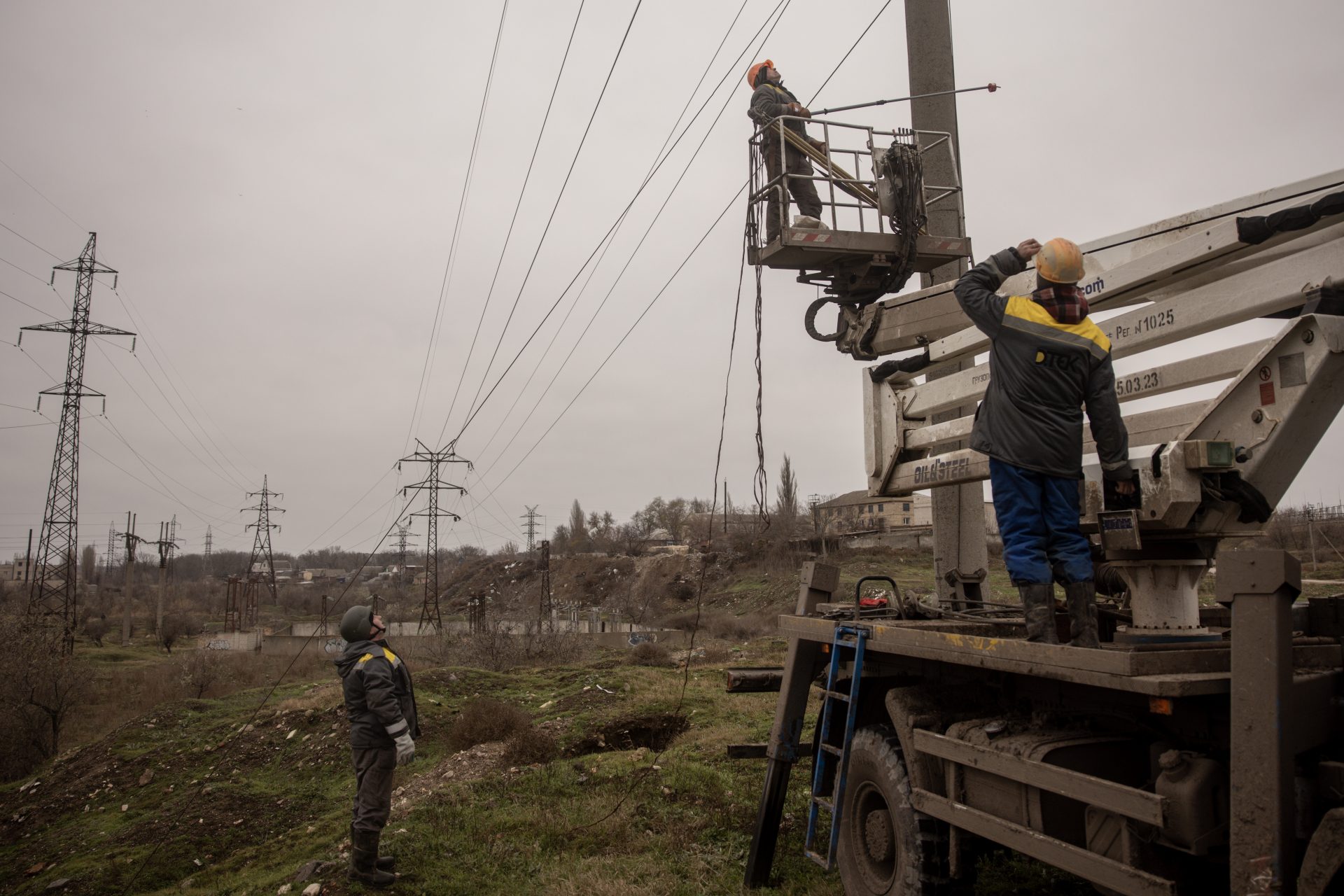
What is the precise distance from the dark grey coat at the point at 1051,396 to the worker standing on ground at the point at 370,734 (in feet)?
15.4

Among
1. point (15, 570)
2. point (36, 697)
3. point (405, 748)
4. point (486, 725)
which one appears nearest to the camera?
point (405, 748)

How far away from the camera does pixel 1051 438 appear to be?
4180mm

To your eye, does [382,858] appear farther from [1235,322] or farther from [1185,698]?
[1235,322]

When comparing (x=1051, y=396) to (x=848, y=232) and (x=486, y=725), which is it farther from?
(x=486, y=725)

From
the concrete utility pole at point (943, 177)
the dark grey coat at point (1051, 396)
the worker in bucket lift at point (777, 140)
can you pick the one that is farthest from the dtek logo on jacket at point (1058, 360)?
the worker in bucket lift at point (777, 140)

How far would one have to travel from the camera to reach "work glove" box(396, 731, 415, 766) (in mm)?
6652

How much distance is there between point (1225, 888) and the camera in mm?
3248

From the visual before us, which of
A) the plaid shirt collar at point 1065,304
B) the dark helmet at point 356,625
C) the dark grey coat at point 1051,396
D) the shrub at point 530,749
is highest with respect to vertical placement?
the plaid shirt collar at point 1065,304

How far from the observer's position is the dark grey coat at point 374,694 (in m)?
6.80

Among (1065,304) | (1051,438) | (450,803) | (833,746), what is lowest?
(450,803)

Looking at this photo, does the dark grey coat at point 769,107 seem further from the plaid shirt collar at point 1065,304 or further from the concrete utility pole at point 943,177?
the plaid shirt collar at point 1065,304

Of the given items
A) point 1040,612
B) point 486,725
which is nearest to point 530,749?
point 486,725

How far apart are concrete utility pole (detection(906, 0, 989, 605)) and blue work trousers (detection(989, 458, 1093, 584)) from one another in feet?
12.6

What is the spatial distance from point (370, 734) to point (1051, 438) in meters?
5.27
